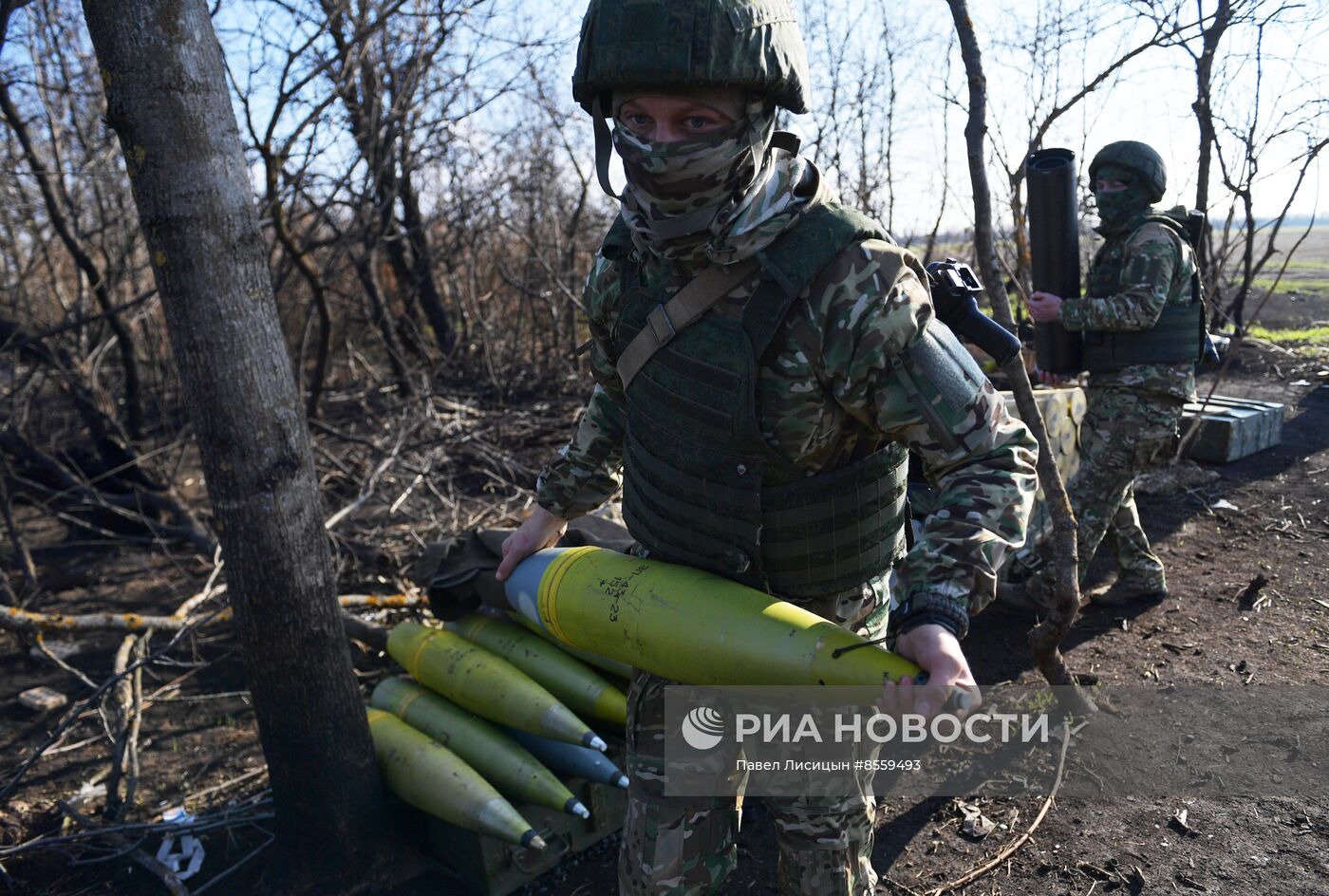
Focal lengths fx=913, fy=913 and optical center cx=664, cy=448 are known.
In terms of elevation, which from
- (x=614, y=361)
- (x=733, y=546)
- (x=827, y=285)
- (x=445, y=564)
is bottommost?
(x=445, y=564)

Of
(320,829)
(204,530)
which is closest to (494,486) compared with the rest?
(204,530)

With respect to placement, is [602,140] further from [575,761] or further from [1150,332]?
[1150,332]

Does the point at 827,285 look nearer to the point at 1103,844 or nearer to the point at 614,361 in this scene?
the point at 614,361

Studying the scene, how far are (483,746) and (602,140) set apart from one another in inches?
81.0

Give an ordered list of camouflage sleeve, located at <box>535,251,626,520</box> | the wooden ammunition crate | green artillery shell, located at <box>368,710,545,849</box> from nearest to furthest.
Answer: camouflage sleeve, located at <box>535,251,626,520</box> → green artillery shell, located at <box>368,710,545,849</box> → the wooden ammunition crate

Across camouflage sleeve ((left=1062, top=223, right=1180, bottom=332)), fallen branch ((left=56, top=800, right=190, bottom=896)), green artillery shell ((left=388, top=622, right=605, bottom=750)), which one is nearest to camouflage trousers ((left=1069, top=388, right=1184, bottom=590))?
camouflage sleeve ((left=1062, top=223, right=1180, bottom=332))

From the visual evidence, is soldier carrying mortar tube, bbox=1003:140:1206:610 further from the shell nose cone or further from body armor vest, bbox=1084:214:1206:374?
the shell nose cone

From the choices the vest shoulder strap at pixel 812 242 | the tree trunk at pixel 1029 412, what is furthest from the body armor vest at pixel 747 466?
the tree trunk at pixel 1029 412

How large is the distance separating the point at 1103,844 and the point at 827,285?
2319 mm

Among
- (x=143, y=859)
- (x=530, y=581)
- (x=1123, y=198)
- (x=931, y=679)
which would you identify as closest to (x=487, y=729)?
(x=530, y=581)

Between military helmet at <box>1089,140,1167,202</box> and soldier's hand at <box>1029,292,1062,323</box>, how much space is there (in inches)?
27.8

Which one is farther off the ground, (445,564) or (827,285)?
(827,285)

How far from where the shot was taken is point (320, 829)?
287cm

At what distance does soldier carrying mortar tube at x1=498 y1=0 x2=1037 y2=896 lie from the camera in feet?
5.62
